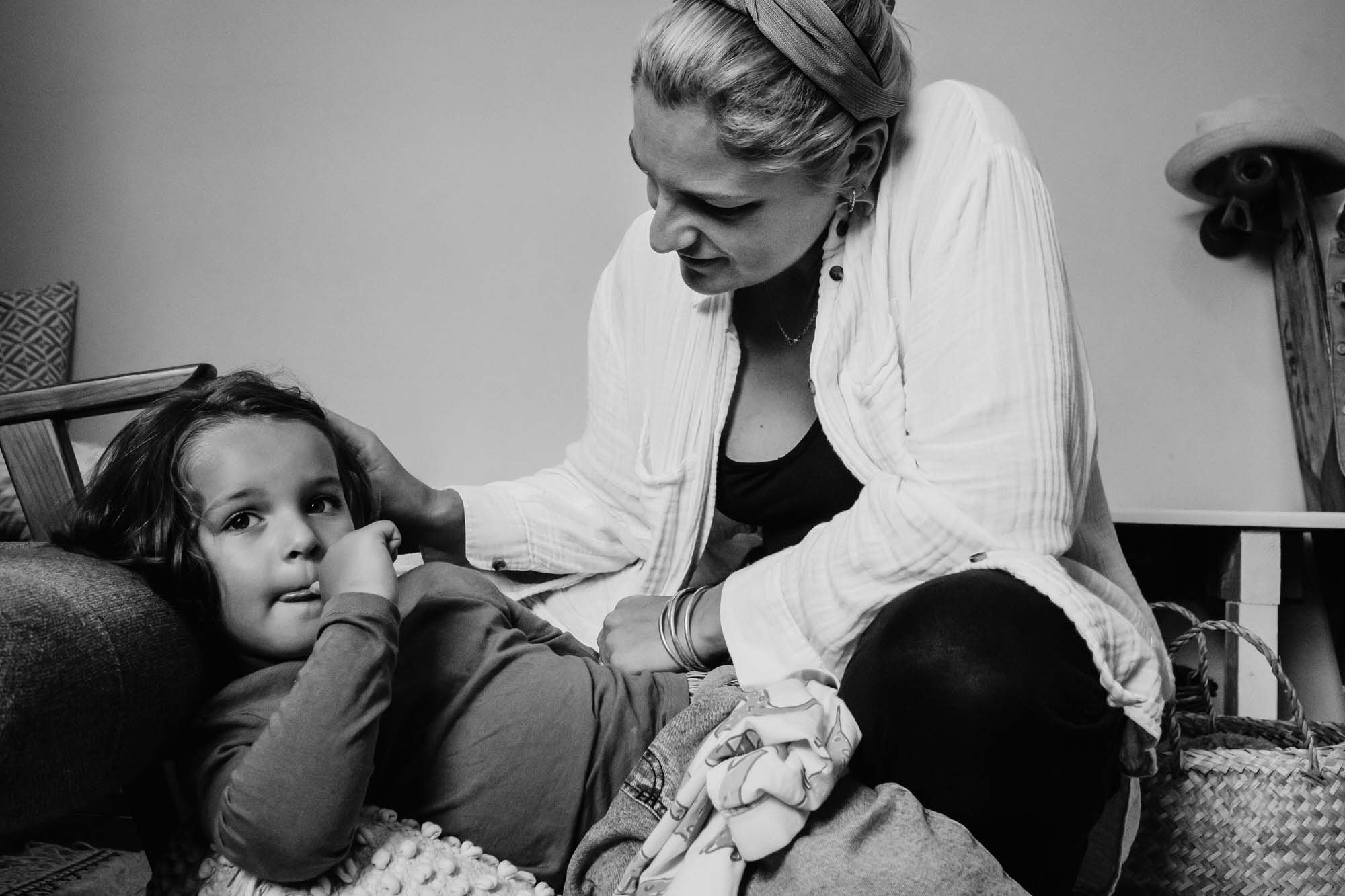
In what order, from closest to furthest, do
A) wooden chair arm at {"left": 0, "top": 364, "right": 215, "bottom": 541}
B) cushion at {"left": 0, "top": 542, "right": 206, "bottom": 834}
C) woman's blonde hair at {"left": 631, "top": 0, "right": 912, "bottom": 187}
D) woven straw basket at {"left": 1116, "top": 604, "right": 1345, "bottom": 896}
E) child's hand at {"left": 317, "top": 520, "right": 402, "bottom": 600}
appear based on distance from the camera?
cushion at {"left": 0, "top": 542, "right": 206, "bottom": 834} → child's hand at {"left": 317, "top": 520, "right": 402, "bottom": 600} → woman's blonde hair at {"left": 631, "top": 0, "right": 912, "bottom": 187} → wooden chair arm at {"left": 0, "top": 364, "right": 215, "bottom": 541} → woven straw basket at {"left": 1116, "top": 604, "right": 1345, "bottom": 896}

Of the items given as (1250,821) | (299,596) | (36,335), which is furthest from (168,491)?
(36,335)

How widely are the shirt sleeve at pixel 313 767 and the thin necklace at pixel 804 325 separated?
27.3 inches

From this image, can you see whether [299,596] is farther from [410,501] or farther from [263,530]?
[410,501]

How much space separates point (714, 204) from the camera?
1247 mm

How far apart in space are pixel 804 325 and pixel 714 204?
0.30 metres

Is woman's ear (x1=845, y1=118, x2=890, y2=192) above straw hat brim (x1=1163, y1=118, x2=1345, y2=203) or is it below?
above

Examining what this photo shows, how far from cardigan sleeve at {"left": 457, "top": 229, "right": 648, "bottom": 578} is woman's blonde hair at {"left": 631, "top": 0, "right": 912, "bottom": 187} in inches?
19.4

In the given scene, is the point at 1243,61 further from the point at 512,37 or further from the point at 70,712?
the point at 70,712

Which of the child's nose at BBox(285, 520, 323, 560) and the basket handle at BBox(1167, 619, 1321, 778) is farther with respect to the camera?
the basket handle at BBox(1167, 619, 1321, 778)

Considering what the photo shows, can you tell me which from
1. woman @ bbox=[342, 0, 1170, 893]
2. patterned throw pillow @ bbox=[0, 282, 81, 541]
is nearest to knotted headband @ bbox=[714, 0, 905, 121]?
woman @ bbox=[342, 0, 1170, 893]

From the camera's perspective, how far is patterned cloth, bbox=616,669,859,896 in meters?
0.90

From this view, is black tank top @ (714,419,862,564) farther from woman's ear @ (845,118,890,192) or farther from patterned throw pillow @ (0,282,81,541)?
patterned throw pillow @ (0,282,81,541)

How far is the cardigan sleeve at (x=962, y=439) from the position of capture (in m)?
1.12

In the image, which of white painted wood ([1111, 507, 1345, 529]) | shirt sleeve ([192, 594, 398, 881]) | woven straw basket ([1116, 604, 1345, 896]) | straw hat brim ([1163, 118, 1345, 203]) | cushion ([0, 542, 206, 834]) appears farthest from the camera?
straw hat brim ([1163, 118, 1345, 203])
